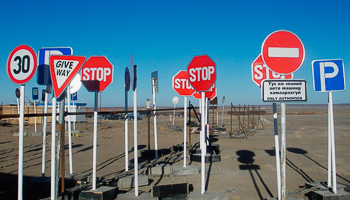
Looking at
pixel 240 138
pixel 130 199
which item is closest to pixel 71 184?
pixel 130 199

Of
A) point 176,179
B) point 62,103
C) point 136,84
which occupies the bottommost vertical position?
point 176,179

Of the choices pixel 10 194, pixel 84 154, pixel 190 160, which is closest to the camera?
pixel 10 194

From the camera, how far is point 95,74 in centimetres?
684

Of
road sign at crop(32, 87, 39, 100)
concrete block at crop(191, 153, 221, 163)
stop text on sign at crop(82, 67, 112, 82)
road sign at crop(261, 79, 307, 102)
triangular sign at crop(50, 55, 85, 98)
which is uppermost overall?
road sign at crop(32, 87, 39, 100)

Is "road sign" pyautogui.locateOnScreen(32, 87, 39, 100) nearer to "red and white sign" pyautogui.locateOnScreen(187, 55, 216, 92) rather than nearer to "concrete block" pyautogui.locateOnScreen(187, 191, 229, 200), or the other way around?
"red and white sign" pyautogui.locateOnScreen(187, 55, 216, 92)

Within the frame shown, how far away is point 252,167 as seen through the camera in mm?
9953

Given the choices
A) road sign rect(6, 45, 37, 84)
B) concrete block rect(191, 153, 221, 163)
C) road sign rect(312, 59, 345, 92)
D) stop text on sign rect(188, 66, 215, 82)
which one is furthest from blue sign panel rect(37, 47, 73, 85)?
concrete block rect(191, 153, 221, 163)

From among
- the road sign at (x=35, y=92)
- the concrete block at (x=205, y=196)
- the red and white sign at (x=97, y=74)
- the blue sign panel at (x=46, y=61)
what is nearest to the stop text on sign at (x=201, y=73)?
the red and white sign at (x=97, y=74)

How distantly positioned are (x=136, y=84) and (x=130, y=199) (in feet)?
7.84

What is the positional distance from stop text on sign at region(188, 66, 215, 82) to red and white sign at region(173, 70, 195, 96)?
9.76 feet

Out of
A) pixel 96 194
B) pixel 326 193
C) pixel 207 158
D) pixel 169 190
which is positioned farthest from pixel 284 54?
pixel 207 158

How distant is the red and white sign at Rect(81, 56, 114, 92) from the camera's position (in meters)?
6.75

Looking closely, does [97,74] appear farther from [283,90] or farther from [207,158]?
[207,158]

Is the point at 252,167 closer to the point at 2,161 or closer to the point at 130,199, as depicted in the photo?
the point at 130,199
